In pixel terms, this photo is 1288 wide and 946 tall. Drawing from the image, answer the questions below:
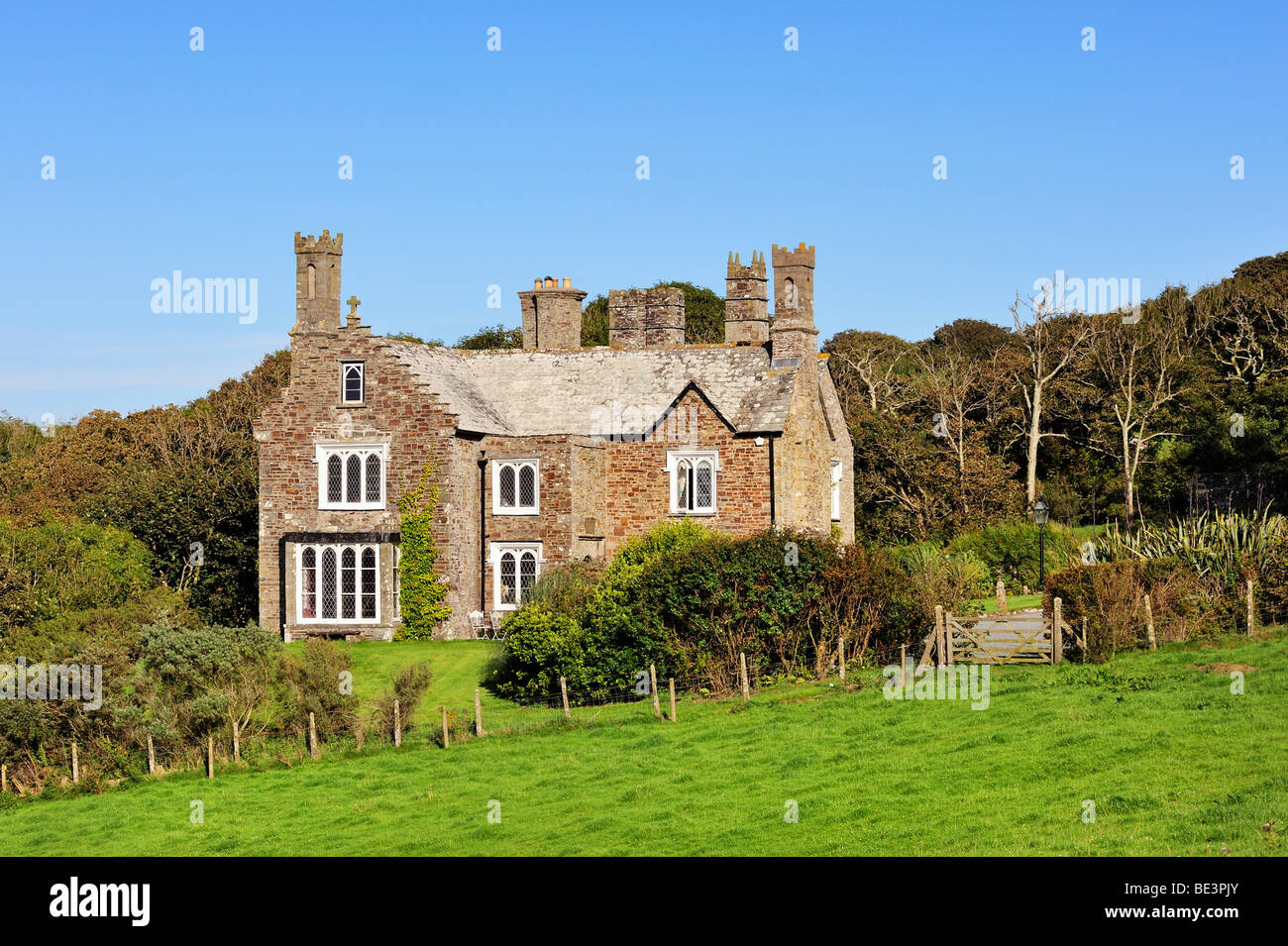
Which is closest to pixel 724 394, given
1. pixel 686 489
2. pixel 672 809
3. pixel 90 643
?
pixel 686 489

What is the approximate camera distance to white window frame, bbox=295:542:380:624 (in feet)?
130

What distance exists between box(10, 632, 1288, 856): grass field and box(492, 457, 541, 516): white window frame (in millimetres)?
11976

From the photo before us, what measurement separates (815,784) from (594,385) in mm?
23917

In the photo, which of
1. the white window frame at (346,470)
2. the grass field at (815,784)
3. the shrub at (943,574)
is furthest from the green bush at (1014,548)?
the white window frame at (346,470)

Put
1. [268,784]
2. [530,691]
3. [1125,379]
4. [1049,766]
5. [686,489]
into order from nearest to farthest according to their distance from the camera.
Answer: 1. [1049,766]
2. [268,784]
3. [530,691]
4. [686,489]
5. [1125,379]

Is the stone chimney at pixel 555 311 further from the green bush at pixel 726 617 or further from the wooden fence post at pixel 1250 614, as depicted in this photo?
the wooden fence post at pixel 1250 614

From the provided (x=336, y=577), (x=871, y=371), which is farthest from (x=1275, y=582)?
(x=871, y=371)

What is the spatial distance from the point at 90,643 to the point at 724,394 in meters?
18.9

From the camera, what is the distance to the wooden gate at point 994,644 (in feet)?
93.2

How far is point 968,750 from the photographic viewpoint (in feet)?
70.8

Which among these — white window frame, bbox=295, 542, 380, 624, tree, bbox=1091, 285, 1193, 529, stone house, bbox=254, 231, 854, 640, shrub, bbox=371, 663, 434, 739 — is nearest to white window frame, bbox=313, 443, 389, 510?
stone house, bbox=254, 231, 854, 640

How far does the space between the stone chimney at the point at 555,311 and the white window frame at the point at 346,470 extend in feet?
25.9

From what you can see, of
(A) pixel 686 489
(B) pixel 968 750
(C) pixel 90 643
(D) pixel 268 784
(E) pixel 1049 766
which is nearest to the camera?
(E) pixel 1049 766
